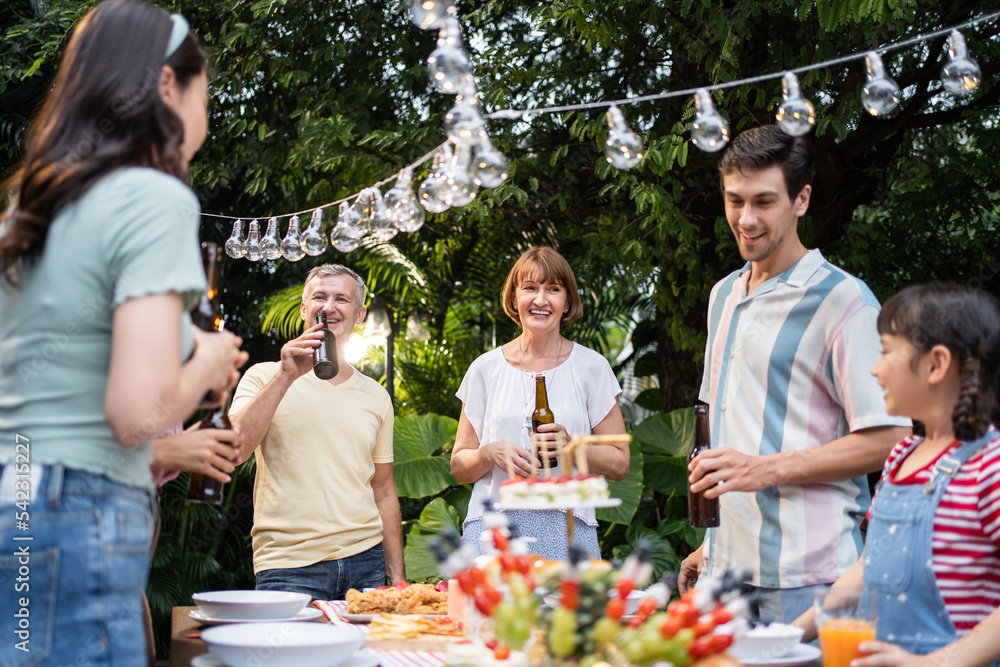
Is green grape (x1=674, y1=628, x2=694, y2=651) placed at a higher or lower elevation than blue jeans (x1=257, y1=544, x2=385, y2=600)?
higher

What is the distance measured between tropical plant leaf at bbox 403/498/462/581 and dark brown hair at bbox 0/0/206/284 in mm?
3990

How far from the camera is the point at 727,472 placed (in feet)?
6.79

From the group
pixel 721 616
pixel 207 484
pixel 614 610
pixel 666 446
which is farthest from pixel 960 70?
pixel 666 446

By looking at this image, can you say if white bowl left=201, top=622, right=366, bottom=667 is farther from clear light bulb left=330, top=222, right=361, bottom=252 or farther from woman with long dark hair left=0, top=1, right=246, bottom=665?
clear light bulb left=330, top=222, right=361, bottom=252

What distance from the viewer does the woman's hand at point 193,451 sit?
1.71 meters

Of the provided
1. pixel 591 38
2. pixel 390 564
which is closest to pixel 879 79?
pixel 390 564

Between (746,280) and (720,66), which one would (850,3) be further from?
(746,280)

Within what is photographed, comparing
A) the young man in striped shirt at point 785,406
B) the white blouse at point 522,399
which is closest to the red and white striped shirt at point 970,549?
the young man in striped shirt at point 785,406

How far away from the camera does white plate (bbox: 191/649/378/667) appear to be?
1.63 meters

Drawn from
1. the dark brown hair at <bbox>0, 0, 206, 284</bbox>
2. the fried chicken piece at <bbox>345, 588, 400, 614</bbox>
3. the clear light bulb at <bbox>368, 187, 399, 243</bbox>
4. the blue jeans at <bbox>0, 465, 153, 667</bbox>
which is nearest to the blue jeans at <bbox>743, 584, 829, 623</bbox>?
the fried chicken piece at <bbox>345, 588, 400, 614</bbox>

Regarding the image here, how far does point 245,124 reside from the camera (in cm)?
578

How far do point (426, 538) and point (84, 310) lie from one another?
171 inches

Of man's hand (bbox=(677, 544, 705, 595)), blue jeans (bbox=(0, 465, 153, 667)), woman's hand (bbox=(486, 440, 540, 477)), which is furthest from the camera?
woman's hand (bbox=(486, 440, 540, 477))

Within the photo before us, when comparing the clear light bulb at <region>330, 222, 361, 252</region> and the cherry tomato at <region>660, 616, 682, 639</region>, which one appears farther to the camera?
the clear light bulb at <region>330, 222, 361, 252</region>
